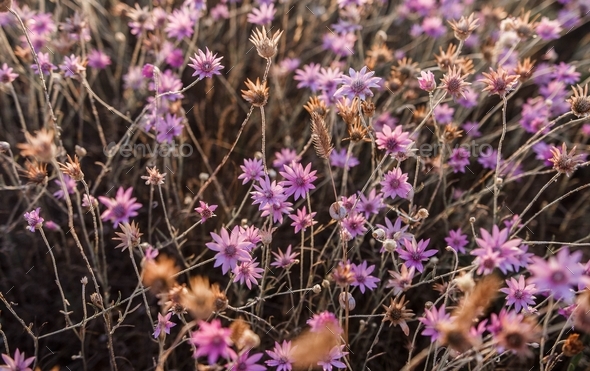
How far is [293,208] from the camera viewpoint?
6.34 ft

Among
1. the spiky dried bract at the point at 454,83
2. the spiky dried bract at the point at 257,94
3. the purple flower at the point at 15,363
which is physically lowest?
the purple flower at the point at 15,363

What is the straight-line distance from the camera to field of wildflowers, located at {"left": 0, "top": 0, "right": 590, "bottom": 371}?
57.2 inches

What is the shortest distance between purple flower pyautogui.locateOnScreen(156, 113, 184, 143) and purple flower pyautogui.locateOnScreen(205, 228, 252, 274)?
651 mm

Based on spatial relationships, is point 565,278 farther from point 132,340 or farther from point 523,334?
point 132,340

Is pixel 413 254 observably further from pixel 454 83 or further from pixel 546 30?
pixel 546 30

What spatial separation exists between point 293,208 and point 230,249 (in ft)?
1.39

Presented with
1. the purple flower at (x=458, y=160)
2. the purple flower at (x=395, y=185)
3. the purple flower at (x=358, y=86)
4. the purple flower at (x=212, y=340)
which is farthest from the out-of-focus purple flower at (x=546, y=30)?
the purple flower at (x=212, y=340)

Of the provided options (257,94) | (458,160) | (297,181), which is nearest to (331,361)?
(297,181)

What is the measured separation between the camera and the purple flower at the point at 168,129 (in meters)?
2.05

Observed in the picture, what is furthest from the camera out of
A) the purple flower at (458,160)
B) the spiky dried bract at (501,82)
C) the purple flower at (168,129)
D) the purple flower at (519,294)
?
the purple flower at (458,160)

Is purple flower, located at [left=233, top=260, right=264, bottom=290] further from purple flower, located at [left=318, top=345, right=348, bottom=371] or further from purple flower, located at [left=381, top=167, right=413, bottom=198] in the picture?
purple flower, located at [left=381, top=167, right=413, bottom=198]

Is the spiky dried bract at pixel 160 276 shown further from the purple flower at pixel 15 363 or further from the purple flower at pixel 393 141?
the purple flower at pixel 393 141

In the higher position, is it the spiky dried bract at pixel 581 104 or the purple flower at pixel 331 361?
the spiky dried bract at pixel 581 104

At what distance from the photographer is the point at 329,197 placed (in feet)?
8.63
